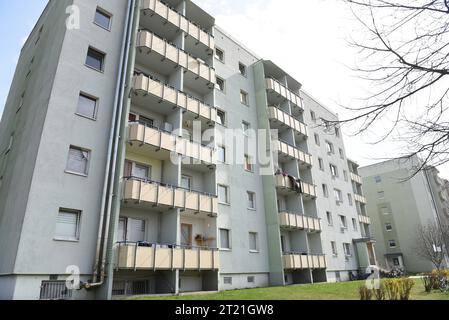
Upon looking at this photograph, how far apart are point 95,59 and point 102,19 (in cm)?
273

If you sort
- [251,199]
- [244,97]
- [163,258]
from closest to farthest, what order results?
[163,258] → [251,199] → [244,97]

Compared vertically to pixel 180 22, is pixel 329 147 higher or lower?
lower

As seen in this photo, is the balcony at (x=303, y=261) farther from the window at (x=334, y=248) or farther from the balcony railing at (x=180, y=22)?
the balcony railing at (x=180, y=22)

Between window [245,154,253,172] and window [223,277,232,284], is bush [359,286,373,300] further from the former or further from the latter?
window [245,154,253,172]

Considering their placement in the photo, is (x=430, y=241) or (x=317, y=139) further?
(x=430, y=241)

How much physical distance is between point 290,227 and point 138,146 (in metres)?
13.3

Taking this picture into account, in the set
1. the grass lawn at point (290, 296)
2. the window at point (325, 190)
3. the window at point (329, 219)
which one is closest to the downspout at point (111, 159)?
the grass lawn at point (290, 296)

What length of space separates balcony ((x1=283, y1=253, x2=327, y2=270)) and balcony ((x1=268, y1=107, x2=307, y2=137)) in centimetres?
1091

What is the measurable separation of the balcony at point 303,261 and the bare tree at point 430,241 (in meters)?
22.1

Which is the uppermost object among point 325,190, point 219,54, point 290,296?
point 219,54

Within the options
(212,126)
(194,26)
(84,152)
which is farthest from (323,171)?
(84,152)

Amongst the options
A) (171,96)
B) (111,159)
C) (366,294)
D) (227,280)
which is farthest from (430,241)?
(111,159)

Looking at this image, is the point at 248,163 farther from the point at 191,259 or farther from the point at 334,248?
the point at 334,248

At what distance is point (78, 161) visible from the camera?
14477 millimetres
